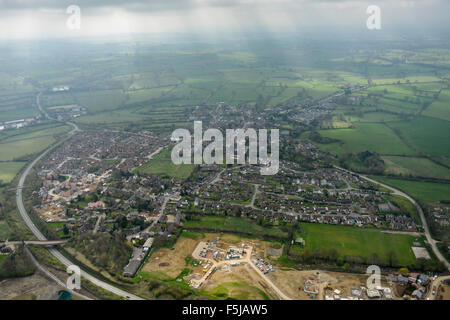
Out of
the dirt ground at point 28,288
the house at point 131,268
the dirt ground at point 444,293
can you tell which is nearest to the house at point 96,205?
the dirt ground at point 28,288

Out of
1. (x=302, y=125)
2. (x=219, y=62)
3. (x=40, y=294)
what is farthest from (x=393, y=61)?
(x=40, y=294)

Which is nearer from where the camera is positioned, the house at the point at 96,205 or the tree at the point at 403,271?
the tree at the point at 403,271

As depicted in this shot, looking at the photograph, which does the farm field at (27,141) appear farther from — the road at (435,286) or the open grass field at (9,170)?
the road at (435,286)

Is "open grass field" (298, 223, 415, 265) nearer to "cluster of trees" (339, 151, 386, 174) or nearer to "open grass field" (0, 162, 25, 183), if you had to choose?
"cluster of trees" (339, 151, 386, 174)

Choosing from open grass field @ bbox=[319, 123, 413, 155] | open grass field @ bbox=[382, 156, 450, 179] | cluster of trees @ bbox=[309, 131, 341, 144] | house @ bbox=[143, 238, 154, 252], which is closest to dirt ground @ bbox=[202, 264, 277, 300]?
house @ bbox=[143, 238, 154, 252]

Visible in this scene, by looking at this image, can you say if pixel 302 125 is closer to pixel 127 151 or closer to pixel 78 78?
pixel 127 151

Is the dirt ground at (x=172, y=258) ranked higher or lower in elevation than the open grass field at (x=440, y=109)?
lower

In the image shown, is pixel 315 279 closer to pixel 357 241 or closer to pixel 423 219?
pixel 357 241
